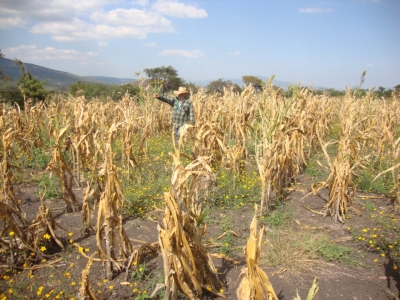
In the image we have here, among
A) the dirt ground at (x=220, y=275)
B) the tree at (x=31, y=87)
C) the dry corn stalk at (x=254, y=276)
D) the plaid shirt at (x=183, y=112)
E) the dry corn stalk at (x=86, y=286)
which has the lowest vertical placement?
the dirt ground at (x=220, y=275)

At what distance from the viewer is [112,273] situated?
2.95m

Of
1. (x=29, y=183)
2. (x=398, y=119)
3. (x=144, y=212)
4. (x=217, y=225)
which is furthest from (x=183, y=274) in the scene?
(x=398, y=119)

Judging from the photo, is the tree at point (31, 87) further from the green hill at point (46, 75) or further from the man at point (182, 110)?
the man at point (182, 110)

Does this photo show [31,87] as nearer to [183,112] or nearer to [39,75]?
[183,112]

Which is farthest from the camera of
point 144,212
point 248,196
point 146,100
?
point 146,100

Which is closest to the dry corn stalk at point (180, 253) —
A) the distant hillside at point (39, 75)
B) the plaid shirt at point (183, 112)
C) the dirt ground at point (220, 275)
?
the dirt ground at point (220, 275)

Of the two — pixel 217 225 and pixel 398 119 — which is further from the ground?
pixel 398 119

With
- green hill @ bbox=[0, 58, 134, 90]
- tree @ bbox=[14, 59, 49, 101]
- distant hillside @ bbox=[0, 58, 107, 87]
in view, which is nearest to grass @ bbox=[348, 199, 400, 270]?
green hill @ bbox=[0, 58, 134, 90]

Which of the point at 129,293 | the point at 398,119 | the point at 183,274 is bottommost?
the point at 129,293

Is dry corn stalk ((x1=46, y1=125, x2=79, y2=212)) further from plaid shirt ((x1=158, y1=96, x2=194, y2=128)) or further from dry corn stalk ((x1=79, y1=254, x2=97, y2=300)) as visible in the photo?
plaid shirt ((x1=158, y1=96, x2=194, y2=128))

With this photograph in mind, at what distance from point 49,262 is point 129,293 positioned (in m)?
1.07

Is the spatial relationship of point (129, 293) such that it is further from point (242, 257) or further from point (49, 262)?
point (242, 257)

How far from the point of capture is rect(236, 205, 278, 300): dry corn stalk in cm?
189

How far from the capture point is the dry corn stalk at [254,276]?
1.89 meters
